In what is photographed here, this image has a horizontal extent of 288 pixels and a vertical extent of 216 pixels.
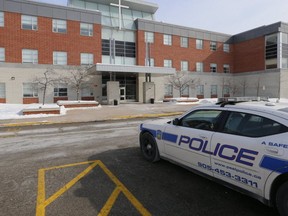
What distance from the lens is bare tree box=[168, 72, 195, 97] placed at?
130 feet

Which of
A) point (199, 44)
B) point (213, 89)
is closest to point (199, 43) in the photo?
point (199, 44)

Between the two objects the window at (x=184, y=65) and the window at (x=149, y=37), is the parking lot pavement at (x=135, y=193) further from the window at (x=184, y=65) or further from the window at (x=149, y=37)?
the window at (x=184, y=65)

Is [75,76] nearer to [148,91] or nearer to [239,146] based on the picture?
[148,91]

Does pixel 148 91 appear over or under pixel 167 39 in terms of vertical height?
under

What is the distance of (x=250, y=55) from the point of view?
147 ft

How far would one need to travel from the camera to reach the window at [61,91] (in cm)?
3092

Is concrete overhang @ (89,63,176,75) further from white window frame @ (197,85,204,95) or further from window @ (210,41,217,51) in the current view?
window @ (210,41,217,51)

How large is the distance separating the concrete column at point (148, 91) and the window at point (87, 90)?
771 centimetres

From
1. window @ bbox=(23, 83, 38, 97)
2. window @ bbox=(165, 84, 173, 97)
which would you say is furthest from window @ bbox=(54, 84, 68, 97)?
window @ bbox=(165, 84, 173, 97)

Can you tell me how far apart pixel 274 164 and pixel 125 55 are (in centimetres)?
3578

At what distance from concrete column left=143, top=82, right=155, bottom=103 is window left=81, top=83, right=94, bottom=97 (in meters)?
7.71

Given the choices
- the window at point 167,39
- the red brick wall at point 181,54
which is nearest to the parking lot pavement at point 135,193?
the red brick wall at point 181,54

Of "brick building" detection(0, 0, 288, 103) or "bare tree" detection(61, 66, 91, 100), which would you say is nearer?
"brick building" detection(0, 0, 288, 103)

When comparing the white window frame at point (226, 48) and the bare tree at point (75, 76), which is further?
the white window frame at point (226, 48)
